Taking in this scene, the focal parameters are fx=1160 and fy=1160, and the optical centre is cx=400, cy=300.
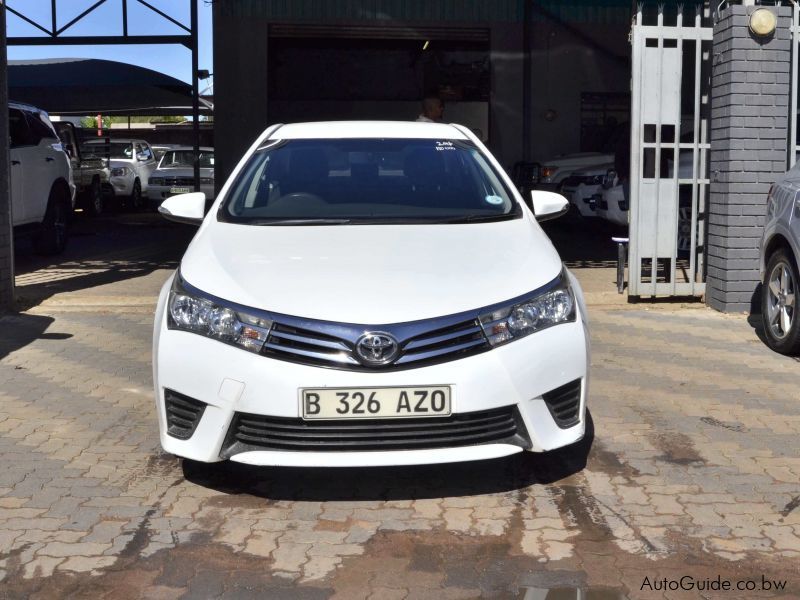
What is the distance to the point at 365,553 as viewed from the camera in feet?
13.4

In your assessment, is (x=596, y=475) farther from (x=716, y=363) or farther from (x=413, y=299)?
(x=716, y=363)

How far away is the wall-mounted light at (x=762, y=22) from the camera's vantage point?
356 inches

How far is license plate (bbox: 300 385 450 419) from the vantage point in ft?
13.9

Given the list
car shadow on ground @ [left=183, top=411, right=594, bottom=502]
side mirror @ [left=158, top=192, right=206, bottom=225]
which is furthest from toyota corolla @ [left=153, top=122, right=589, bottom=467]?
side mirror @ [left=158, top=192, right=206, bottom=225]

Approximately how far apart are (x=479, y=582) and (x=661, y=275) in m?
8.09

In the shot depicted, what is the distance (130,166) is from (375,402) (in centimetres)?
2300

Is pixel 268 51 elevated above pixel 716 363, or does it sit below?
above

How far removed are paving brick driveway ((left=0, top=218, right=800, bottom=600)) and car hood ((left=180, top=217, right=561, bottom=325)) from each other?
83 centimetres

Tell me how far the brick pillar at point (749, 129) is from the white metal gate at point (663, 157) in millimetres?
462

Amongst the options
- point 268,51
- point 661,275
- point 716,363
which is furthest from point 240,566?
point 268,51

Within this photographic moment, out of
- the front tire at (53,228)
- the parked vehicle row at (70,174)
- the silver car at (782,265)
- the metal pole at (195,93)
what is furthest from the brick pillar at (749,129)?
the metal pole at (195,93)

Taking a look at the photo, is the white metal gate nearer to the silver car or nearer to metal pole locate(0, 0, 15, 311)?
the silver car

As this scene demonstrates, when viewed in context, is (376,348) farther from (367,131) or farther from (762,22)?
(762,22)

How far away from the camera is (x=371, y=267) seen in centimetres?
464
